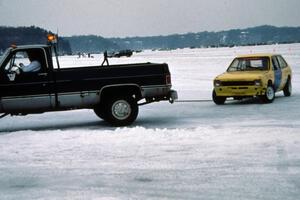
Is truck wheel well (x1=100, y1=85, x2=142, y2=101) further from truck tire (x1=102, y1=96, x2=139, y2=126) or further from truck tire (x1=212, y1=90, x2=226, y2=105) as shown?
truck tire (x1=212, y1=90, x2=226, y2=105)

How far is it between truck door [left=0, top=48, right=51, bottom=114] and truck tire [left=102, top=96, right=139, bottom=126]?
1.33 metres

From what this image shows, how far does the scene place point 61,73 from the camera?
429 inches

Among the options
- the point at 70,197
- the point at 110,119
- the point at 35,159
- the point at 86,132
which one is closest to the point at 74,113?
the point at 110,119

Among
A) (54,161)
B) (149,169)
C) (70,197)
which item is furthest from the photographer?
(54,161)

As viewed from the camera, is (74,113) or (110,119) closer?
(110,119)

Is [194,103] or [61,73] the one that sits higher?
[61,73]

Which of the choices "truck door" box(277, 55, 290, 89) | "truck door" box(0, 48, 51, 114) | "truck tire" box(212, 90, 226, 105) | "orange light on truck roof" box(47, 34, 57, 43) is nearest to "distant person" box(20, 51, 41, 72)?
"truck door" box(0, 48, 51, 114)

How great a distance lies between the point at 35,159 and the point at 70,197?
234 cm

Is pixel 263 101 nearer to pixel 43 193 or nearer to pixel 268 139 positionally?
pixel 268 139

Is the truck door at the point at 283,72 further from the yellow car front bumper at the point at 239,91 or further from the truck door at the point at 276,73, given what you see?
the yellow car front bumper at the point at 239,91

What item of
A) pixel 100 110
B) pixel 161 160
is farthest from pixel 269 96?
pixel 161 160

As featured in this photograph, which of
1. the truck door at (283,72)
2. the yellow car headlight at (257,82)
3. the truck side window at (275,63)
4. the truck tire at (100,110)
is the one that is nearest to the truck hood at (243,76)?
the yellow car headlight at (257,82)

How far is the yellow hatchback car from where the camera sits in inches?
587

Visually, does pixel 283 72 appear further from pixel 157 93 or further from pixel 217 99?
pixel 157 93
